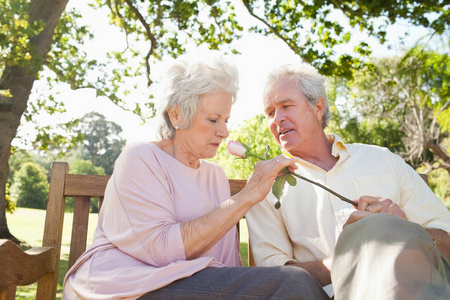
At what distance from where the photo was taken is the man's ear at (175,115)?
2262 mm

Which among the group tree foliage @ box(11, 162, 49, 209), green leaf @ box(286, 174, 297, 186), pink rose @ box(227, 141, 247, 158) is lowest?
tree foliage @ box(11, 162, 49, 209)

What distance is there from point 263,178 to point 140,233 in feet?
1.95

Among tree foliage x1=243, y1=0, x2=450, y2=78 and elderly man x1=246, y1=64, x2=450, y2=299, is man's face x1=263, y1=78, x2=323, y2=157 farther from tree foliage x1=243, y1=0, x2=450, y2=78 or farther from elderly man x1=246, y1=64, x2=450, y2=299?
tree foliage x1=243, y1=0, x2=450, y2=78

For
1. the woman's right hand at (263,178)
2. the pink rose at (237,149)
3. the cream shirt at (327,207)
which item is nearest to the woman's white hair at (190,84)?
the pink rose at (237,149)

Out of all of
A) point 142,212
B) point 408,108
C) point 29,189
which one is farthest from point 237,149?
point 29,189

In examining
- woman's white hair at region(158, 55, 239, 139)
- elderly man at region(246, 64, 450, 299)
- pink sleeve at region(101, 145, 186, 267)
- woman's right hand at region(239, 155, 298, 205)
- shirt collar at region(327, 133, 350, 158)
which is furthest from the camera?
shirt collar at region(327, 133, 350, 158)

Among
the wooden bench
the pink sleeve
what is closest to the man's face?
the wooden bench

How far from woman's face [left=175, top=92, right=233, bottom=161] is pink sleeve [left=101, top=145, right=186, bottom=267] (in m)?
0.24

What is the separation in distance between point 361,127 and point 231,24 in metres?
25.3

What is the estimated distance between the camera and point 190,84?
2213 millimetres

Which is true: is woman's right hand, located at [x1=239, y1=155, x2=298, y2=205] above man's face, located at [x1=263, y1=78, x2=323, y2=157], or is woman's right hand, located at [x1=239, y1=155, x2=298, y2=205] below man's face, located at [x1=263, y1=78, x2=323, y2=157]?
below

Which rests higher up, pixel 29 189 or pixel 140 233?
pixel 140 233

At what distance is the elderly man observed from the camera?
52.1 inches

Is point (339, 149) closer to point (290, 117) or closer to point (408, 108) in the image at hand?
point (290, 117)
